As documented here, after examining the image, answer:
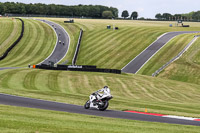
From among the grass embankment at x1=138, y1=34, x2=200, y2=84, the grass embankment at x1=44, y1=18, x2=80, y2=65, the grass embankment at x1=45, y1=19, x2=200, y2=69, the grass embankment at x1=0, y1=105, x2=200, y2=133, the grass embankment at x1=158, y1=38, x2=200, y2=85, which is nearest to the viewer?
the grass embankment at x1=0, y1=105, x2=200, y2=133

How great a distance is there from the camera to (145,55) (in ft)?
283

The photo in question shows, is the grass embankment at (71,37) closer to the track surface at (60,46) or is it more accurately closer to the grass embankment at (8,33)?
the track surface at (60,46)

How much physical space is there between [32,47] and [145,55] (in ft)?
108

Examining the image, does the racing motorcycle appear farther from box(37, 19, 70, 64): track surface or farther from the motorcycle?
box(37, 19, 70, 64): track surface

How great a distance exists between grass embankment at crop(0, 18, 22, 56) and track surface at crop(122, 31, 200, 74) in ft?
112

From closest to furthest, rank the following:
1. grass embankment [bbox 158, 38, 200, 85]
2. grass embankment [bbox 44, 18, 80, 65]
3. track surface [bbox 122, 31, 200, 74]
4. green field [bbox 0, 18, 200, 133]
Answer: green field [bbox 0, 18, 200, 133]
grass embankment [bbox 158, 38, 200, 85]
track surface [bbox 122, 31, 200, 74]
grass embankment [bbox 44, 18, 80, 65]

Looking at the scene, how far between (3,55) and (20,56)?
4525mm

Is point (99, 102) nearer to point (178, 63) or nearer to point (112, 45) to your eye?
point (178, 63)

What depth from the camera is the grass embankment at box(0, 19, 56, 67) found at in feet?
280

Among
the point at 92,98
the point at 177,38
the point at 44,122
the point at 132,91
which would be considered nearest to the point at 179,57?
the point at 177,38

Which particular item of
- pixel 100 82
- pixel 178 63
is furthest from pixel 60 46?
pixel 100 82

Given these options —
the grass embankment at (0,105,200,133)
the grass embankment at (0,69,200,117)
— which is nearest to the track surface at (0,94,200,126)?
the grass embankment at (0,105,200,133)

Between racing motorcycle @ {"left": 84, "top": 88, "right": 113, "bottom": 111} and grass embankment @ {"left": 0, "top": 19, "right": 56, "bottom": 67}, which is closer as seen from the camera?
racing motorcycle @ {"left": 84, "top": 88, "right": 113, "bottom": 111}

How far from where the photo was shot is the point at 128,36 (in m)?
108
